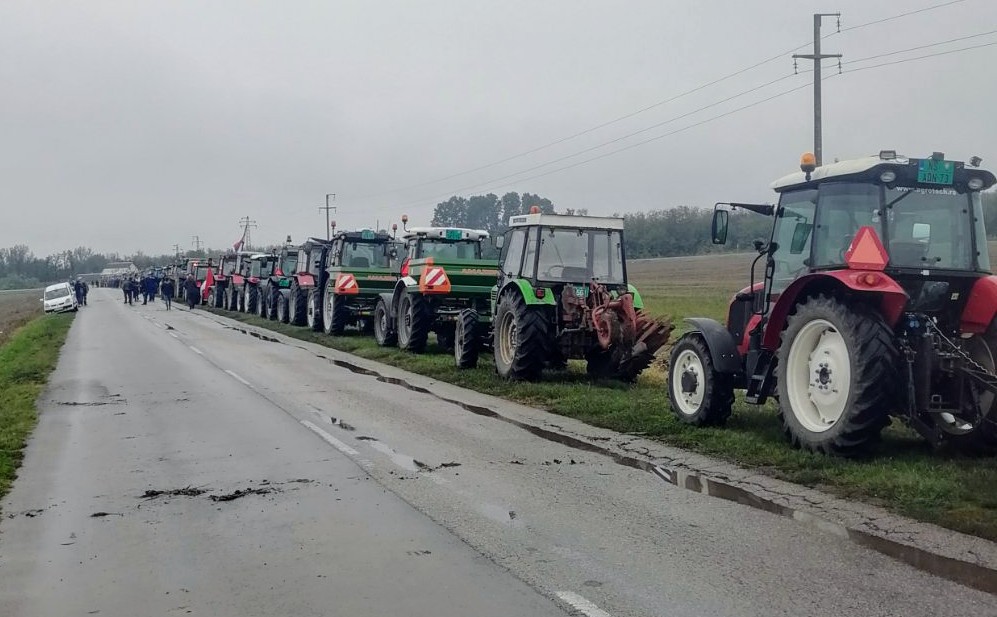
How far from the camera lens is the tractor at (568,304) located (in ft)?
43.0

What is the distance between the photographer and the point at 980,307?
771 centimetres

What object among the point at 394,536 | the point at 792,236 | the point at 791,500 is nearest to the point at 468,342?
the point at 792,236

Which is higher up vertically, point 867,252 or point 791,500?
point 867,252

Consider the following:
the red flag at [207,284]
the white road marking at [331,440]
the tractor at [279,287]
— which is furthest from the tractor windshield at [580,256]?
the red flag at [207,284]

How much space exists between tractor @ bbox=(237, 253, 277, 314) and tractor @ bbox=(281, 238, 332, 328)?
8.53 meters

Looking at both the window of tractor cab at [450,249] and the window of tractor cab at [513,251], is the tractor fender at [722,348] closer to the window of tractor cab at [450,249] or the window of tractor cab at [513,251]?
the window of tractor cab at [513,251]

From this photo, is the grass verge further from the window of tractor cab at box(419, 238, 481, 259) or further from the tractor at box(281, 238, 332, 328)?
the tractor at box(281, 238, 332, 328)

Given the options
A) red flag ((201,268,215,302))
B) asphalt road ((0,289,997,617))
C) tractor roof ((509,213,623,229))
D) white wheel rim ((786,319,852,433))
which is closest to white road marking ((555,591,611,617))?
asphalt road ((0,289,997,617))

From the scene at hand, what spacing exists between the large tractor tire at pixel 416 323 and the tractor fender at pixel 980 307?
12295 mm

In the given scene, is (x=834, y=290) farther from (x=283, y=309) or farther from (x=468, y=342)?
(x=283, y=309)

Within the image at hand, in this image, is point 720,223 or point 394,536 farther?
point 720,223

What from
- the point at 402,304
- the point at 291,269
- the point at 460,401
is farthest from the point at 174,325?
the point at 460,401

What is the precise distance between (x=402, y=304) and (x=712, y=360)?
1164 cm

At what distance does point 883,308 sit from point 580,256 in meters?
6.78
